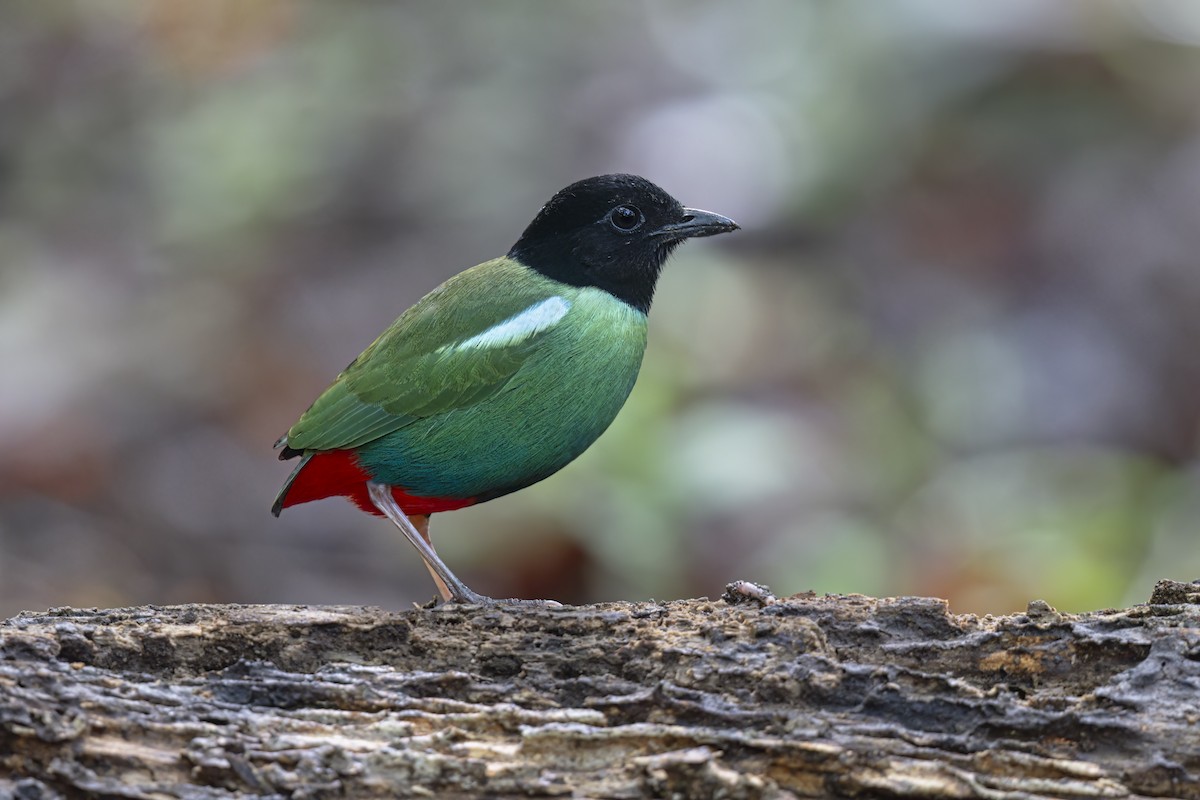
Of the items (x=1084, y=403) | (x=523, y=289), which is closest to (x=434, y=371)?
(x=523, y=289)

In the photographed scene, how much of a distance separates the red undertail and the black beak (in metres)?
1.26

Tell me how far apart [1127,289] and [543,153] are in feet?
13.9

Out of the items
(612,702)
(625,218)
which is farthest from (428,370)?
(612,702)

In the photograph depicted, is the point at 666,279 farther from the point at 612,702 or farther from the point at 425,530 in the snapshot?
the point at 612,702

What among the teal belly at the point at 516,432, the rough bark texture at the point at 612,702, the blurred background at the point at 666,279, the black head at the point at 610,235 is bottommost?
the rough bark texture at the point at 612,702

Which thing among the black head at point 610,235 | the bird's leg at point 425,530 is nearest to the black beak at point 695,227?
the black head at point 610,235

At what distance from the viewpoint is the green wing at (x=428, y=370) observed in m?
4.63

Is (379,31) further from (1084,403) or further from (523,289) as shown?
(523,289)

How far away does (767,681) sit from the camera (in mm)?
3195

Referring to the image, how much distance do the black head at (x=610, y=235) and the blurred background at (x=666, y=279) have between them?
7.00 ft

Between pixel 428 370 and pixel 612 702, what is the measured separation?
1.85 meters

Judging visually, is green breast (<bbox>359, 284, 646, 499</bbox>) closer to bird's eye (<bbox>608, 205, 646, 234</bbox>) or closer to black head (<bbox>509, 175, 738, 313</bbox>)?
black head (<bbox>509, 175, 738, 313</bbox>)

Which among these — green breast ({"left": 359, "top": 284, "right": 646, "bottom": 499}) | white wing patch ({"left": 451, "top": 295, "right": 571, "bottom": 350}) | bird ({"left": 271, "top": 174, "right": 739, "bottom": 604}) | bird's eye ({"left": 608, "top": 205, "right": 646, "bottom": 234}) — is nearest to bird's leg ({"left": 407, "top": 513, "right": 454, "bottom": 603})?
bird ({"left": 271, "top": 174, "right": 739, "bottom": 604})

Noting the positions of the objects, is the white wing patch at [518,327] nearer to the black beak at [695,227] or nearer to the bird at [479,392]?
the bird at [479,392]
